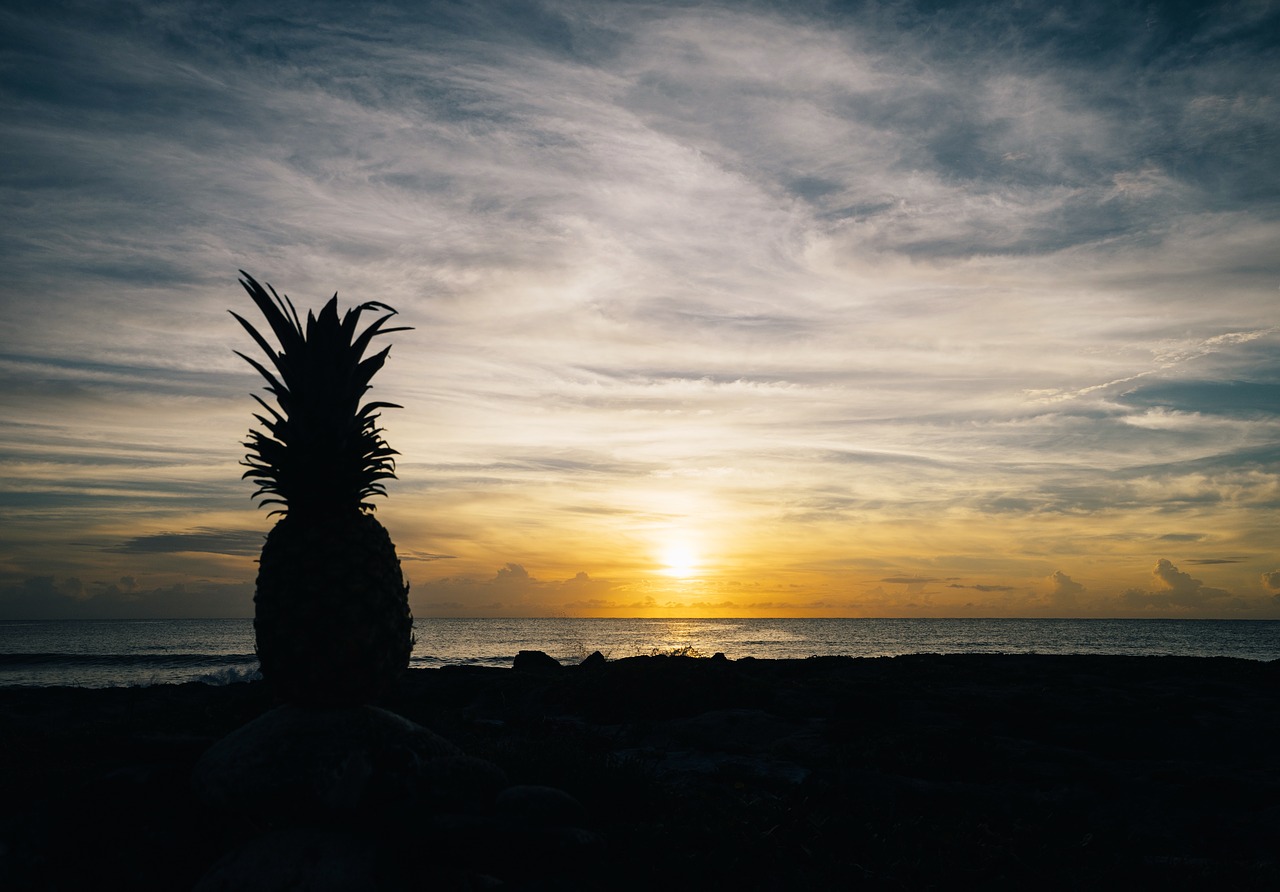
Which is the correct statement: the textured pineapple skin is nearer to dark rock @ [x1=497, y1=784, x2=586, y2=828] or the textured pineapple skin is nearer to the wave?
dark rock @ [x1=497, y1=784, x2=586, y2=828]

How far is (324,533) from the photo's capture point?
7406mm

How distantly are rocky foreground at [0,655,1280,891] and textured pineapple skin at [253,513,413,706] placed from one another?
1.51ft

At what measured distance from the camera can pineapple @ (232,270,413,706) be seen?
7.27 metres

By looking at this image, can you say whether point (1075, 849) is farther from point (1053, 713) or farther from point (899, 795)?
point (1053, 713)

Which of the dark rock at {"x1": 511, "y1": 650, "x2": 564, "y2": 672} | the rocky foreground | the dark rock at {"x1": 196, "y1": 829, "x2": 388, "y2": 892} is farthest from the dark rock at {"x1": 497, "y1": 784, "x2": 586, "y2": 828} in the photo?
the dark rock at {"x1": 511, "y1": 650, "x2": 564, "y2": 672}

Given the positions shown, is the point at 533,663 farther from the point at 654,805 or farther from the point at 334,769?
the point at 334,769

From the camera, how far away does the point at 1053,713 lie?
15.0 meters

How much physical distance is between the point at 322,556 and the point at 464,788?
275 centimetres

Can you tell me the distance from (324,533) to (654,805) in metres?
4.83

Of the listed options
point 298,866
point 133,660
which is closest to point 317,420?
point 298,866

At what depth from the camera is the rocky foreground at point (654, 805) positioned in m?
6.60

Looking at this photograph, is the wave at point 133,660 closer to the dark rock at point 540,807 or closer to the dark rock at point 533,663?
the dark rock at point 533,663

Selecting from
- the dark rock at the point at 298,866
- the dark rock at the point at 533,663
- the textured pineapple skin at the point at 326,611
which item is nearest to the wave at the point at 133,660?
the dark rock at the point at 533,663

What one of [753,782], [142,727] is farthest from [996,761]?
[142,727]
